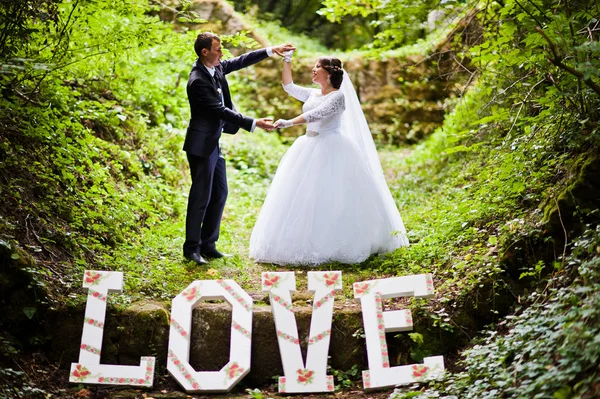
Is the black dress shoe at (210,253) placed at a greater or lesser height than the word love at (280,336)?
greater

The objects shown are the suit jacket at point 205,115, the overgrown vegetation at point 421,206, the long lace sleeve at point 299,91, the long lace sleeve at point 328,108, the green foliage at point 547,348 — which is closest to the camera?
the green foliage at point 547,348

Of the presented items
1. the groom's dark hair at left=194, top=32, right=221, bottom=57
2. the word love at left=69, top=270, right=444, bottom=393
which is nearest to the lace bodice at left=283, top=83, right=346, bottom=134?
the groom's dark hair at left=194, top=32, right=221, bottom=57

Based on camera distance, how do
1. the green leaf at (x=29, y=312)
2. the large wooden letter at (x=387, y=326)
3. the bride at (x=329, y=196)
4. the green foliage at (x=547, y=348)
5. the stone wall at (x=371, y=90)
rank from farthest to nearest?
the stone wall at (x=371, y=90)
the bride at (x=329, y=196)
the green leaf at (x=29, y=312)
the large wooden letter at (x=387, y=326)
the green foliage at (x=547, y=348)

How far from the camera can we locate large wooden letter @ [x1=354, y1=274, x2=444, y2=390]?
13.9 ft

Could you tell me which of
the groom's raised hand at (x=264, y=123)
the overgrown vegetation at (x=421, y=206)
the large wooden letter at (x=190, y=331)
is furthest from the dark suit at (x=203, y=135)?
the large wooden letter at (x=190, y=331)

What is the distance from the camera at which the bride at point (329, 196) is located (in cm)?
625

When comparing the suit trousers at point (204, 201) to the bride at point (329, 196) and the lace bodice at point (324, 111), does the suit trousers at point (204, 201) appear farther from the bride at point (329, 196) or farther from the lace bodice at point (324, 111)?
the lace bodice at point (324, 111)

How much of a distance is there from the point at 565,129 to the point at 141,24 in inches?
173

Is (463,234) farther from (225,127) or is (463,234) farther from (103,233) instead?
(103,233)

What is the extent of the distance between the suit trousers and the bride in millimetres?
469

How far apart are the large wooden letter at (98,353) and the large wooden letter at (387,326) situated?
156 cm

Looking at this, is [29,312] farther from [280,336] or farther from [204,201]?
[204,201]

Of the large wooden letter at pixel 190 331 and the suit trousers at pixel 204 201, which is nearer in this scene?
the large wooden letter at pixel 190 331

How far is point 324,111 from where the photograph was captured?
21.6 feet
